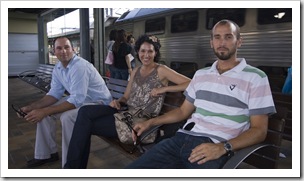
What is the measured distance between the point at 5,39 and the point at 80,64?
73 centimetres

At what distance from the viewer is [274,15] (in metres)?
4.95

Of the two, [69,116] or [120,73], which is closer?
[69,116]

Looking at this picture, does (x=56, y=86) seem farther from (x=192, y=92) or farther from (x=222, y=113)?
(x=222, y=113)

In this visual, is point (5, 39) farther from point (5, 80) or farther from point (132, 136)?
point (132, 136)

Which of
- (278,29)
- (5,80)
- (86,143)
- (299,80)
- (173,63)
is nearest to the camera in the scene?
(299,80)

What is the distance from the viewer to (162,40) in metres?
7.71

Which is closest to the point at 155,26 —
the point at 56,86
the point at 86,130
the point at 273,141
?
the point at 56,86

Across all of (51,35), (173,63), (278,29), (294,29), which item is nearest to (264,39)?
(278,29)

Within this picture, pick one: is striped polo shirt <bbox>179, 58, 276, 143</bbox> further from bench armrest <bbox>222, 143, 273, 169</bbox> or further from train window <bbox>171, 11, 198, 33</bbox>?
train window <bbox>171, 11, 198, 33</bbox>

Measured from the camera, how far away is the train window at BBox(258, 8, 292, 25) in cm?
471

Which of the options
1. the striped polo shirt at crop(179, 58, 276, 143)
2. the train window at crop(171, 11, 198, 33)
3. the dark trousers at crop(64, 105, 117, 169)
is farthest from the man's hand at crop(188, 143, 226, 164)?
the train window at crop(171, 11, 198, 33)

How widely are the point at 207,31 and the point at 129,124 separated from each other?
4.34m

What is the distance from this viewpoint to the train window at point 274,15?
471cm

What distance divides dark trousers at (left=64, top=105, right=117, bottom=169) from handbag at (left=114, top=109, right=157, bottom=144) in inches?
5.2
